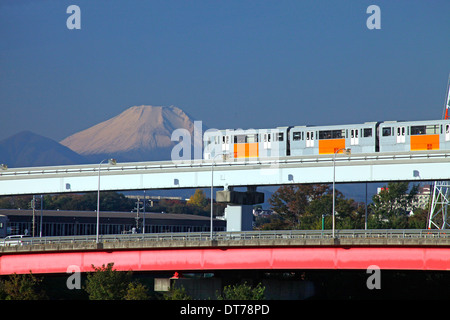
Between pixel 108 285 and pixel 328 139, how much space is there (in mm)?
32412

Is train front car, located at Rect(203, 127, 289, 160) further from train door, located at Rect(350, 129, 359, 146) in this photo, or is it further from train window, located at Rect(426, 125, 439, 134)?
train window, located at Rect(426, 125, 439, 134)

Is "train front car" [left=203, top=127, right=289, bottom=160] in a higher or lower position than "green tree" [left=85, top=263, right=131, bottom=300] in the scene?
higher

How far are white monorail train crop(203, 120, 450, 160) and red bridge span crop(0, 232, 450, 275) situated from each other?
65.5ft

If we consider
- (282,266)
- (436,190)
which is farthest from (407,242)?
(436,190)

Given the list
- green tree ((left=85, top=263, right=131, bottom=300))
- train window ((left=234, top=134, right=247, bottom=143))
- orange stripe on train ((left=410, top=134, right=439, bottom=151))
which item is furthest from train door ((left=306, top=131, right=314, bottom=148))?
green tree ((left=85, top=263, right=131, bottom=300))

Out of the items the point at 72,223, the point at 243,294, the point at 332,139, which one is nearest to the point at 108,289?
the point at 243,294

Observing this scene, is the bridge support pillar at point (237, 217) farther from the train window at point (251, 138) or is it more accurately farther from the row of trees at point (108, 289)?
the row of trees at point (108, 289)

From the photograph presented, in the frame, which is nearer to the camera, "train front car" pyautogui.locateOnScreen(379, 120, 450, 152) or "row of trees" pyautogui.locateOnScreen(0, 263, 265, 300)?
Result: "row of trees" pyautogui.locateOnScreen(0, 263, 265, 300)

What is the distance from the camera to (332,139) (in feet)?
285

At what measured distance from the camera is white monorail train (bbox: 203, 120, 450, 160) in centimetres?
8225

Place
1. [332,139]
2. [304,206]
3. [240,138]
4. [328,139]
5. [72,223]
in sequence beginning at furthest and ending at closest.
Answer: [304,206] → [72,223] → [240,138] → [328,139] → [332,139]

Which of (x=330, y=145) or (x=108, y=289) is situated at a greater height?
(x=330, y=145)

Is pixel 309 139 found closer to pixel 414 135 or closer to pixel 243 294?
pixel 414 135
